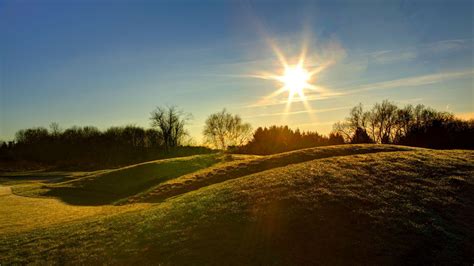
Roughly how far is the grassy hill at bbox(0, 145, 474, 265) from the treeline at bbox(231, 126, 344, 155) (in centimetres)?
3725

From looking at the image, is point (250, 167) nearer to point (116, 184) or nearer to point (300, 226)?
point (300, 226)

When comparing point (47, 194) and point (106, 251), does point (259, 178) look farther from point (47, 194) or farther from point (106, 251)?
point (47, 194)

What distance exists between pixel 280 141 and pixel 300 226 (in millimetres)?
Result: 50037

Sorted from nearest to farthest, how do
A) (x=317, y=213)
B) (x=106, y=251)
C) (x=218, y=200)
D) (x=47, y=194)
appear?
1. (x=106, y=251)
2. (x=317, y=213)
3. (x=218, y=200)
4. (x=47, y=194)

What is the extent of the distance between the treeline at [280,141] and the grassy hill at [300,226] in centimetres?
3725

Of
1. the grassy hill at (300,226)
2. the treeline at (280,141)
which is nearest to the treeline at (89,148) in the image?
the treeline at (280,141)

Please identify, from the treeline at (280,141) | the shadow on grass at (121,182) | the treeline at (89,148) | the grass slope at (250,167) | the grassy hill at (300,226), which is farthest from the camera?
the treeline at (89,148)

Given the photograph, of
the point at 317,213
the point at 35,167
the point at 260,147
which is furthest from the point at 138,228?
the point at 35,167

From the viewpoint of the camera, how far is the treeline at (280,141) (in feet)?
197

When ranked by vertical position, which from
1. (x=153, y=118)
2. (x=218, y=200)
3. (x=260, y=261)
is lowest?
(x=260, y=261)

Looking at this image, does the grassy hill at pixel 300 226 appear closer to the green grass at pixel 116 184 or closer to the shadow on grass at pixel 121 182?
the shadow on grass at pixel 121 182

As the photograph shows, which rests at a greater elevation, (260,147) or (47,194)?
(260,147)

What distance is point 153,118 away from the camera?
105 meters

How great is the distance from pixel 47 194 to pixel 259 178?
1042 inches
